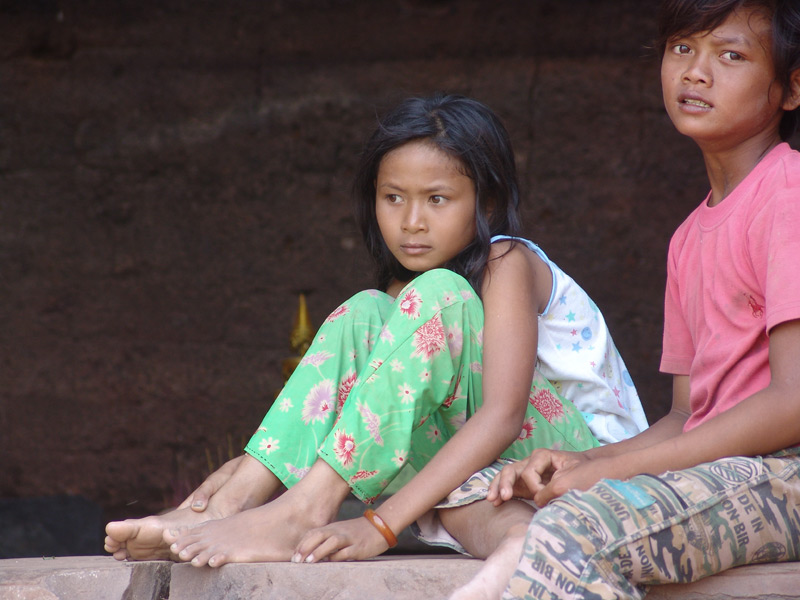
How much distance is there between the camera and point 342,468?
1.71 m

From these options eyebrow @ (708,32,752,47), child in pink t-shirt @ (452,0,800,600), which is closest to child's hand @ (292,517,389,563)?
child in pink t-shirt @ (452,0,800,600)

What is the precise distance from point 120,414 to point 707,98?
287 centimetres

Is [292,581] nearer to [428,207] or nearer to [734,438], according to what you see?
[734,438]

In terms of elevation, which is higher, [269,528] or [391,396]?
[391,396]

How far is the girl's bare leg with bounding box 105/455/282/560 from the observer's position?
1.75 meters

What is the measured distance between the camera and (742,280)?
161cm

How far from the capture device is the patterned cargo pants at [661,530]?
4.12 ft

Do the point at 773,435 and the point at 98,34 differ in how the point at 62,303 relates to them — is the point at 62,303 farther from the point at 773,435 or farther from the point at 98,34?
the point at 773,435

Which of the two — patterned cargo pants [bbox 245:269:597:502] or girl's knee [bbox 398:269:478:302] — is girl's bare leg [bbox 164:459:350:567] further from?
girl's knee [bbox 398:269:478:302]

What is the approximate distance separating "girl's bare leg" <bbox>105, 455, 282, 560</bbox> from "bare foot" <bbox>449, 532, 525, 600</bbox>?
0.58 metres

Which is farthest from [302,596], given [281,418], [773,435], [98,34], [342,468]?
[98,34]

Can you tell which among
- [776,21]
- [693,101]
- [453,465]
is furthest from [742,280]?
[453,465]

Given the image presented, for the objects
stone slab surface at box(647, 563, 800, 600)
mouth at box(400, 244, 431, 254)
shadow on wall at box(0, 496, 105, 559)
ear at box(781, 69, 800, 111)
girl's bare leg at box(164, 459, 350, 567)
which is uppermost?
ear at box(781, 69, 800, 111)

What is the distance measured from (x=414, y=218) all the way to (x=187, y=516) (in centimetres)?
75
